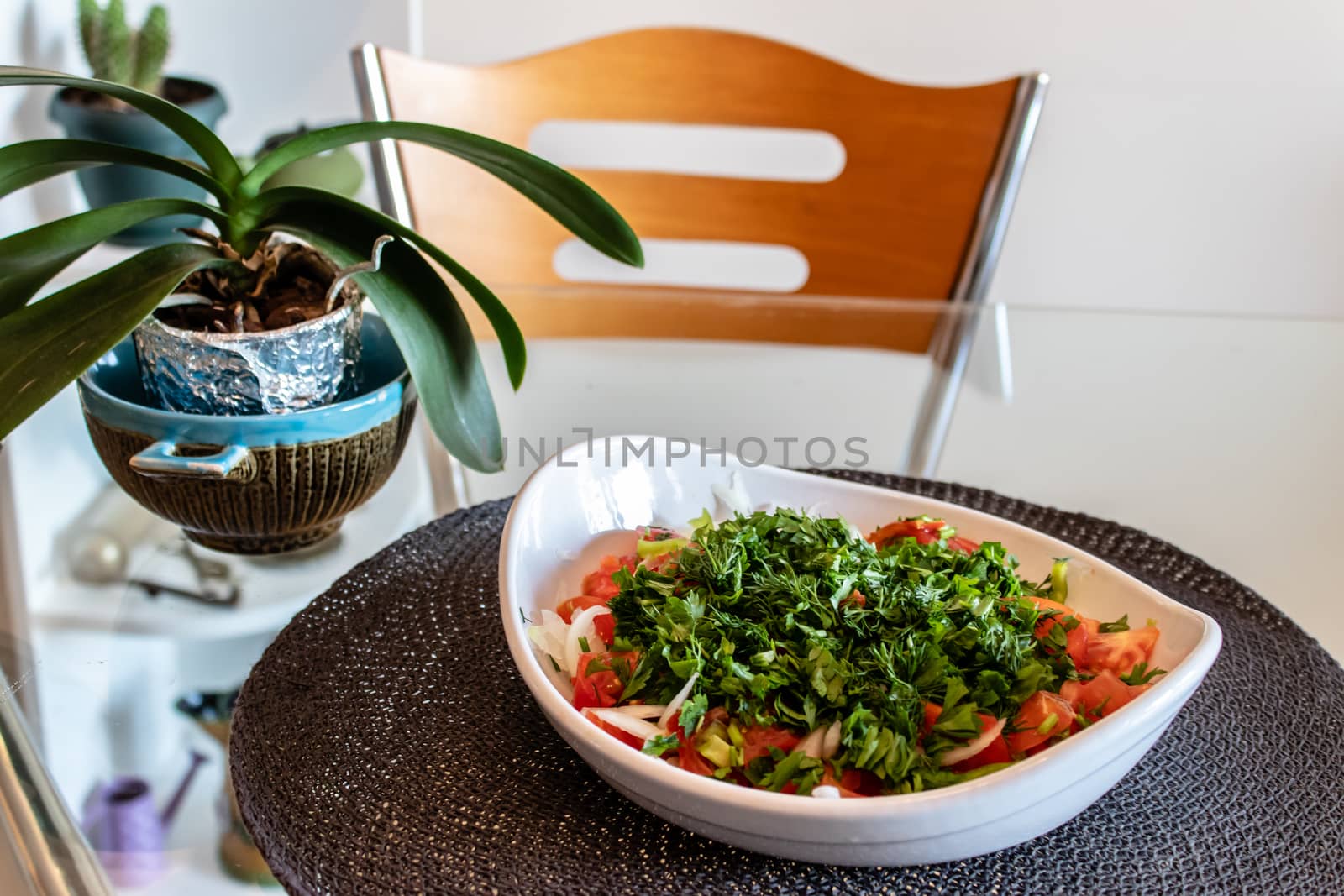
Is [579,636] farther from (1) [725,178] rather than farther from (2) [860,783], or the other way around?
(1) [725,178]

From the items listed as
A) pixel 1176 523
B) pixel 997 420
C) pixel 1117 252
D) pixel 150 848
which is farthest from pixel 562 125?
pixel 150 848

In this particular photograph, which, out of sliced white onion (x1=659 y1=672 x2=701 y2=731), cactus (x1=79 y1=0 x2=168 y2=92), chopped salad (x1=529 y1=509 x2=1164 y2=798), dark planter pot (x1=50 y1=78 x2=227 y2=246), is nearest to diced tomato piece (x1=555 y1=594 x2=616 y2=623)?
chopped salad (x1=529 y1=509 x2=1164 y2=798)

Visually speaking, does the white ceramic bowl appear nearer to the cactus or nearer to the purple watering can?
the purple watering can

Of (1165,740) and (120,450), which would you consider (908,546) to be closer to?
(1165,740)

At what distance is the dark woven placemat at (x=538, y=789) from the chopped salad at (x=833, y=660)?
0.16ft

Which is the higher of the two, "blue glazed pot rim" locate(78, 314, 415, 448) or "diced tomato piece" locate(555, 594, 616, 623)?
"blue glazed pot rim" locate(78, 314, 415, 448)

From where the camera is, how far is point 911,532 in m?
0.72

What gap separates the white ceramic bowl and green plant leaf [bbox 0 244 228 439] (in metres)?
0.26

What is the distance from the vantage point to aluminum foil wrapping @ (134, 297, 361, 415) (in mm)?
706

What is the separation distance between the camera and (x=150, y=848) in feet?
2.00

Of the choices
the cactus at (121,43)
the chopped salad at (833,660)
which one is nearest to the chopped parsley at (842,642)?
the chopped salad at (833,660)

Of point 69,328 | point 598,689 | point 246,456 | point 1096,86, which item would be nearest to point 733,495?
point 598,689

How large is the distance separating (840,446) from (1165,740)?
1.38 feet

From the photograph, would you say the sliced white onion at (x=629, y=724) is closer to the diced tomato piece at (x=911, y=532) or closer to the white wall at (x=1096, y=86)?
the diced tomato piece at (x=911, y=532)
